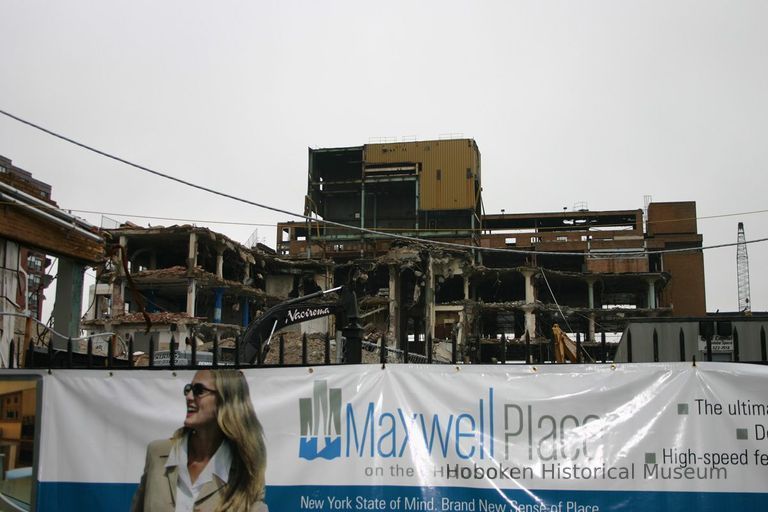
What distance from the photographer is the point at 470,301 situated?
199 ft

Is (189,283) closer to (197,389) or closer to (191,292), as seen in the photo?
(191,292)

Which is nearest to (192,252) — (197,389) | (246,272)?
(246,272)

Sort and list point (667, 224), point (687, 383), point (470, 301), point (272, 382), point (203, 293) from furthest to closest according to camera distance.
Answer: point (667, 224)
point (470, 301)
point (203, 293)
point (272, 382)
point (687, 383)

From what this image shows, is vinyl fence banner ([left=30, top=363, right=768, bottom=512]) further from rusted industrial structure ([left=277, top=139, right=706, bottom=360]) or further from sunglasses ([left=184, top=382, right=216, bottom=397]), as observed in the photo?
rusted industrial structure ([left=277, top=139, right=706, bottom=360])

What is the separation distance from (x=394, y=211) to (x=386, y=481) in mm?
68674

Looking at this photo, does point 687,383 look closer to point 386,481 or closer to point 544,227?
point 386,481

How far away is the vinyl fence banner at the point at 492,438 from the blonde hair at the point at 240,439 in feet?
0.29

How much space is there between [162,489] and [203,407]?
2.60ft

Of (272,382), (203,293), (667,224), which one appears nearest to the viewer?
(272,382)

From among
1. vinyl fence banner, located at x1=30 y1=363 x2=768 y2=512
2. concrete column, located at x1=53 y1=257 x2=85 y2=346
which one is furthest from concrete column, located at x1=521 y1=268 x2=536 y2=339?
vinyl fence banner, located at x1=30 y1=363 x2=768 y2=512

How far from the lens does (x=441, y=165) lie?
71.9 meters

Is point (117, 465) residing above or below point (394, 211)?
below

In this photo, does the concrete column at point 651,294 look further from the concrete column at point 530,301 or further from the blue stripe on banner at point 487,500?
the blue stripe on banner at point 487,500

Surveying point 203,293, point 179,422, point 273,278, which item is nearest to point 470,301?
point 273,278
